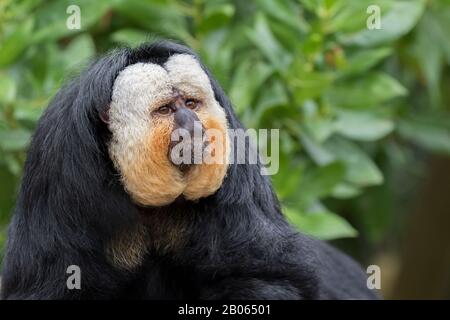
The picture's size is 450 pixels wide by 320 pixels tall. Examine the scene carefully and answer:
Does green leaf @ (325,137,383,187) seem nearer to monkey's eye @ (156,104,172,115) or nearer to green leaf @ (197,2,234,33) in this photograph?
green leaf @ (197,2,234,33)

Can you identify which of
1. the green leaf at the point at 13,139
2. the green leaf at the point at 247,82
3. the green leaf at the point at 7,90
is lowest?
the green leaf at the point at 13,139

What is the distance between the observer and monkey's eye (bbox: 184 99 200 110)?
2873 mm

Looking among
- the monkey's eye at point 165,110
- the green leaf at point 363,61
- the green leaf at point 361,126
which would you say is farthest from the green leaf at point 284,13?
the monkey's eye at point 165,110

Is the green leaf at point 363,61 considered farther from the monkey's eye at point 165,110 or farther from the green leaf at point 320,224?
the monkey's eye at point 165,110

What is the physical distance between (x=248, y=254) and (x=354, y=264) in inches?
53.6

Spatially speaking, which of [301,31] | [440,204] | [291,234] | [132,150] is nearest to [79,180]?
[132,150]

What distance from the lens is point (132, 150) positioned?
2826mm

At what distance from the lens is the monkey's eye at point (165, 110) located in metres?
2.84

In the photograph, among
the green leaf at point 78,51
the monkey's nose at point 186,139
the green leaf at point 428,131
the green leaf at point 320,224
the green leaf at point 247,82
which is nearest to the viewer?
the monkey's nose at point 186,139

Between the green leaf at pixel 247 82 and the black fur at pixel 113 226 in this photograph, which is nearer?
the black fur at pixel 113 226

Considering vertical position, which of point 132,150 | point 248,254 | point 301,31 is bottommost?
point 248,254

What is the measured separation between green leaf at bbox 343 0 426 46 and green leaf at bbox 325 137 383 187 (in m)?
0.52
